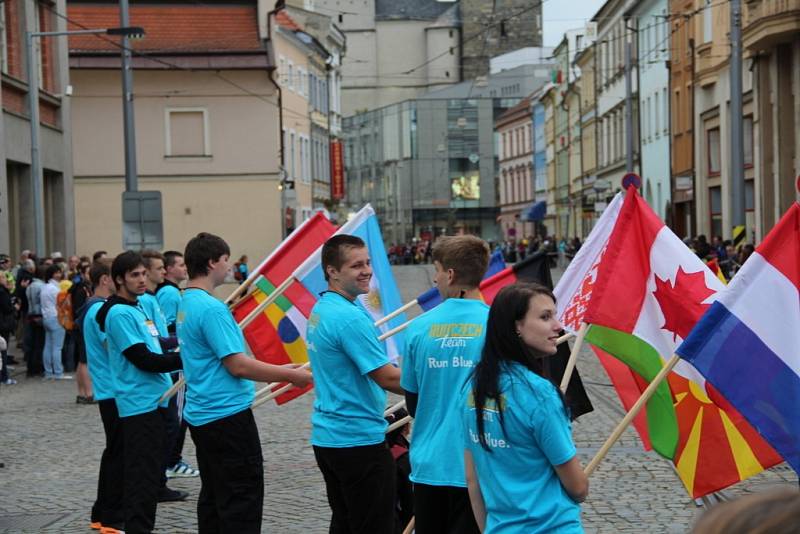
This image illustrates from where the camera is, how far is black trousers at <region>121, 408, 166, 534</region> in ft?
25.8

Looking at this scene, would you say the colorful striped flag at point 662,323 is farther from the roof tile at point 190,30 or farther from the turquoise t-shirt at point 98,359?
the roof tile at point 190,30

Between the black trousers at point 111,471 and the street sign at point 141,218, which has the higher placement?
the street sign at point 141,218

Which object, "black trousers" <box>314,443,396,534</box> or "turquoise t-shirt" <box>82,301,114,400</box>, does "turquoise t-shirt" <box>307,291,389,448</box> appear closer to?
"black trousers" <box>314,443,396,534</box>

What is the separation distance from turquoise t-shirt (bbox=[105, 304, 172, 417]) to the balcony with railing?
23.7 metres

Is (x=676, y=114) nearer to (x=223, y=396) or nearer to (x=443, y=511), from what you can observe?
(x=223, y=396)

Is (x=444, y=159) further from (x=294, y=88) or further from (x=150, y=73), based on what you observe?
(x=150, y=73)

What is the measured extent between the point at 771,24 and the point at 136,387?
954 inches

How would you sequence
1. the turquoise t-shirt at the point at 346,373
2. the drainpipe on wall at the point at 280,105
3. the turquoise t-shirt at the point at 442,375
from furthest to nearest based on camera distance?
the drainpipe on wall at the point at 280,105, the turquoise t-shirt at the point at 346,373, the turquoise t-shirt at the point at 442,375

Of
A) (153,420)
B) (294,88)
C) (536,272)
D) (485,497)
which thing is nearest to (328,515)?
(153,420)

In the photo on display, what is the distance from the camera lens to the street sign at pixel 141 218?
86.3 ft

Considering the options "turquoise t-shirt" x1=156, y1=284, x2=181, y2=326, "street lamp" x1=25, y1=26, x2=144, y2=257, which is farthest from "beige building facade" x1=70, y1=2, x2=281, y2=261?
"turquoise t-shirt" x1=156, y1=284, x2=181, y2=326

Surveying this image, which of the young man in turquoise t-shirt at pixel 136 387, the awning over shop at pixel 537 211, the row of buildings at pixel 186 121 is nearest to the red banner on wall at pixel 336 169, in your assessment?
the row of buildings at pixel 186 121

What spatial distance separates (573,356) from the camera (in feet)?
19.3

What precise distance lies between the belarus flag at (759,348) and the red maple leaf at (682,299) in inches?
37.1
